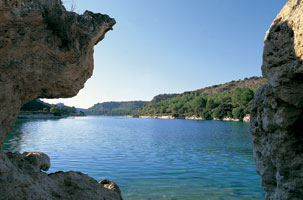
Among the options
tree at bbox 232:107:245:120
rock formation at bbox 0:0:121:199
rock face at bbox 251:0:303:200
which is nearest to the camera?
rock formation at bbox 0:0:121:199

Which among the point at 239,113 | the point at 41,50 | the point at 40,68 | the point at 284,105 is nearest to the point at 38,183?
the point at 40,68

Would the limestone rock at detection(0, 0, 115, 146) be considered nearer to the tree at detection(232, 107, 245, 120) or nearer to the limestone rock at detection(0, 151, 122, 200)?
the limestone rock at detection(0, 151, 122, 200)

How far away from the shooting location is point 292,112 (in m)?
4.70

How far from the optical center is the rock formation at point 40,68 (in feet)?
12.3

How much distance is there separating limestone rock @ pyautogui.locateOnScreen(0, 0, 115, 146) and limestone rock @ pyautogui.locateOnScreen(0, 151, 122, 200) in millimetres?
653

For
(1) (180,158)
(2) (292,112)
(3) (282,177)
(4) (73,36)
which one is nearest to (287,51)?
(2) (292,112)

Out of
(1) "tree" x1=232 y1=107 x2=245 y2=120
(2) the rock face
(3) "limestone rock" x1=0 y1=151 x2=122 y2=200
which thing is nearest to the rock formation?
(3) "limestone rock" x1=0 y1=151 x2=122 y2=200

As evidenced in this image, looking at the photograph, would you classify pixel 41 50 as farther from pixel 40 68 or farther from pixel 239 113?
pixel 239 113

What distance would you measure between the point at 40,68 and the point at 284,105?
5383mm

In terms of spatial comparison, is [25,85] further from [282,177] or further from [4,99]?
[282,177]

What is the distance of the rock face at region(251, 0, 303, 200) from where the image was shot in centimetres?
434

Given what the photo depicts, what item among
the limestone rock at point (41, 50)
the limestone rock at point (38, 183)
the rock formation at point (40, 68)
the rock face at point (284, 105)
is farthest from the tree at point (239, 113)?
the limestone rock at point (41, 50)

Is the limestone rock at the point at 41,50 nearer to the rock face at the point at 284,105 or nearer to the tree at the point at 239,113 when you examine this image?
the rock face at the point at 284,105

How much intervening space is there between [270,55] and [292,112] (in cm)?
139
